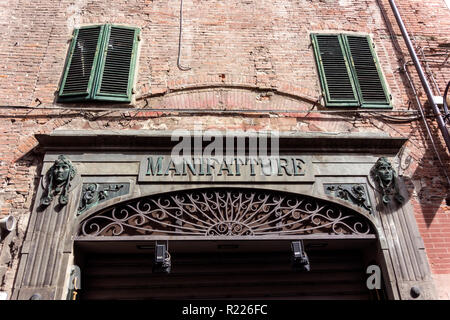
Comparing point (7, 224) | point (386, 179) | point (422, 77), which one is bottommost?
point (7, 224)

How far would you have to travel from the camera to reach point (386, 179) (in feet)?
17.8

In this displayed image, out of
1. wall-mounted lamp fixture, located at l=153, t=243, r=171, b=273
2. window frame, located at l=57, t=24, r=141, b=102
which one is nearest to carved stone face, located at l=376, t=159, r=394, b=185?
wall-mounted lamp fixture, located at l=153, t=243, r=171, b=273

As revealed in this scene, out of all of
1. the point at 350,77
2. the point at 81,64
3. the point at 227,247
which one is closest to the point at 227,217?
the point at 227,247

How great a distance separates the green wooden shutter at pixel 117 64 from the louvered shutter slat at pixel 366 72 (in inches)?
167

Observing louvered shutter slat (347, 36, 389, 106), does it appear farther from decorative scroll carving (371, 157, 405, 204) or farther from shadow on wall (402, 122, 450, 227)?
decorative scroll carving (371, 157, 405, 204)

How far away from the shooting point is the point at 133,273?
17.2 feet

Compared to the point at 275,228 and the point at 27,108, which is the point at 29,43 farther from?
the point at 275,228

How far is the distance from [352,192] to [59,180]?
4.39 m

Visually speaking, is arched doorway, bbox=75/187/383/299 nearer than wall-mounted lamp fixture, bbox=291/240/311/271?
No

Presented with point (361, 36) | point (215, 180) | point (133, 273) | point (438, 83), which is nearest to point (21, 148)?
point (133, 273)

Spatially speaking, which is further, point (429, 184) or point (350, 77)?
point (350, 77)

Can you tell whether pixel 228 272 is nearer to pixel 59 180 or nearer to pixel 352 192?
pixel 352 192

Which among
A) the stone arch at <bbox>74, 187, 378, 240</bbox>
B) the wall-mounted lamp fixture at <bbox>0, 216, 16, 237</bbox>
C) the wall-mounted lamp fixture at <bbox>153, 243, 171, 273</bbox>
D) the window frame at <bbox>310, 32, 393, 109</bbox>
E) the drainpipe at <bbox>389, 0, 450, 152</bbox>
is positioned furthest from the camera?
the window frame at <bbox>310, 32, 393, 109</bbox>

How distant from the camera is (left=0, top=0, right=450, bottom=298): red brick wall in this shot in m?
5.68
